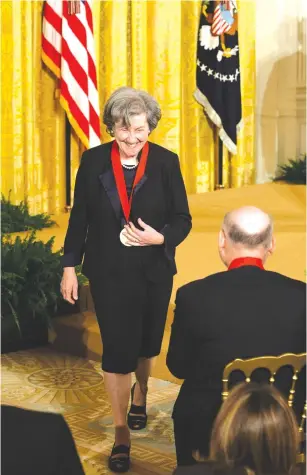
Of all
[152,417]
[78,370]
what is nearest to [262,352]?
[152,417]

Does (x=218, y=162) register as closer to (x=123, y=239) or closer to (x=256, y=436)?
(x=123, y=239)

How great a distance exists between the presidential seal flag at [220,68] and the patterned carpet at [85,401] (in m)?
4.40

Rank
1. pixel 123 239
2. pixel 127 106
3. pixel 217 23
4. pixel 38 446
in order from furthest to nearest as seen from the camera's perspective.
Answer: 1. pixel 217 23
2. pixel 123 239
3. pixel 127 106
4. pixel 38 446

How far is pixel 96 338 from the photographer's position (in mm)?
4980

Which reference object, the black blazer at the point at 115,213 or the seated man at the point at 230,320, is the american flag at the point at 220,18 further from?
the seated man at the point at 230,320

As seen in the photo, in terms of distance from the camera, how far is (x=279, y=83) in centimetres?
963

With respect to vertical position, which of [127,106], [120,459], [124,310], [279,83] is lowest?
[120,459]

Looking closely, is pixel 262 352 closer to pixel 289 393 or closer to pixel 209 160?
pixel 289 393

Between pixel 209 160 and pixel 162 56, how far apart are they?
1353mm

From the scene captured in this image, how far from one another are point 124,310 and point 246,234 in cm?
101

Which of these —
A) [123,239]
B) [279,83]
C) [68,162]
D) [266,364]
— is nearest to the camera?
[266,364]

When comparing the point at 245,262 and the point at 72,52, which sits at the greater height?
the point at 72,52

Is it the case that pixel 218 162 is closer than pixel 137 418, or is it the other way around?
pixel 137 418

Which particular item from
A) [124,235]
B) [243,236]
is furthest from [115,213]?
[243,236]
